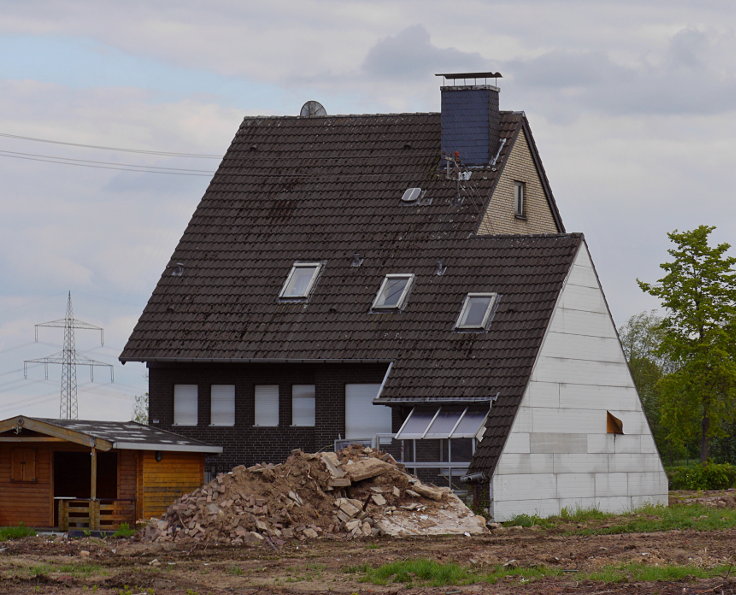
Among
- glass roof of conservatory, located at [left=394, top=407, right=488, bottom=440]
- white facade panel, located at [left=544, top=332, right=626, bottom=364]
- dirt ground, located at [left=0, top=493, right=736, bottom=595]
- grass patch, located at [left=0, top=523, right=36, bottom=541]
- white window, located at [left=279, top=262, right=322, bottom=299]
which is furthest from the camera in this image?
white window, located at [left=279, top=262, right=322, bottom=299]

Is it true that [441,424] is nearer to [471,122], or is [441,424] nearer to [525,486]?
[525,486]

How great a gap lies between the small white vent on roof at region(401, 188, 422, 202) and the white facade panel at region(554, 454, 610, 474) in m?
9.68

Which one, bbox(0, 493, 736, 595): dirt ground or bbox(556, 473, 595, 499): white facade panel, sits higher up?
bbox(556, 473, 595, 499): white facade panel

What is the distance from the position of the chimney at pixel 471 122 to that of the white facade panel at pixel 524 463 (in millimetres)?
10871

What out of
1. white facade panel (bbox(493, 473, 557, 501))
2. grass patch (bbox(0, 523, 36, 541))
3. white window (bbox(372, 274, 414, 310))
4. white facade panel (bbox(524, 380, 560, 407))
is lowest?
grass patch (bbox(0, 523, 36, 541))

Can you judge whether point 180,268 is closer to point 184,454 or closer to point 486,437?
point 184,454

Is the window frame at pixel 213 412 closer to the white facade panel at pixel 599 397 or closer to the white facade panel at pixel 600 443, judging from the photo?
the white facade panel at pixel 599 397

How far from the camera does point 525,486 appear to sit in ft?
135

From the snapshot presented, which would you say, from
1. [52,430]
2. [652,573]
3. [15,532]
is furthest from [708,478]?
[652,573]

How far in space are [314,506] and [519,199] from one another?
17009 millimetres

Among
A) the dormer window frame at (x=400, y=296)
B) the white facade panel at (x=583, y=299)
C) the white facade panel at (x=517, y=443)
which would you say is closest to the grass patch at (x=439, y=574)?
the white facade panel at (x=517, y=443)

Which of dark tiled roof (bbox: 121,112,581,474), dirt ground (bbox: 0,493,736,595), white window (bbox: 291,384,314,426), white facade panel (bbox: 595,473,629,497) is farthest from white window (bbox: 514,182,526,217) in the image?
dirt ground (bbox: 0,493,736,595)

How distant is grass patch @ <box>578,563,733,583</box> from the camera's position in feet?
79.3

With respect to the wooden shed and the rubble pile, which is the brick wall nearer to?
the wooden shed
